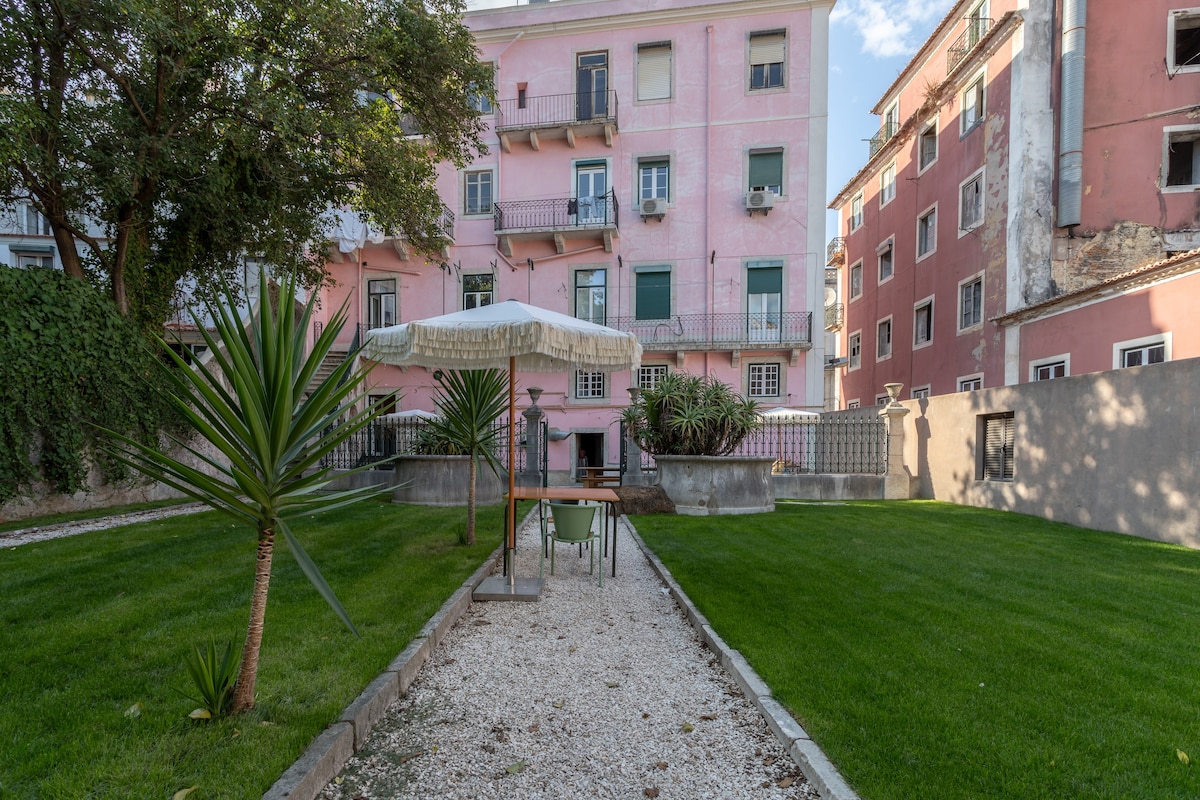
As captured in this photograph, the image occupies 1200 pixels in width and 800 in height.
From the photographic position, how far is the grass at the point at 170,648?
232 centimetres

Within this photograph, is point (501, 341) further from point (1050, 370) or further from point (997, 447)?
point (1050, 370)

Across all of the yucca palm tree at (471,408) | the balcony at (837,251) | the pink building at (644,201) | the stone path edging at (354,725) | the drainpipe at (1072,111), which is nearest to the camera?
the stone path edging at (354,725)

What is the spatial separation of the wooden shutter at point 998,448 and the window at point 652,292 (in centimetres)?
1006

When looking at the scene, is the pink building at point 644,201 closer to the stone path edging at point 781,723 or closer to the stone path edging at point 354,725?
the stone path edging at point 781,723

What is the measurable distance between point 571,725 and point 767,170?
62.4 feet

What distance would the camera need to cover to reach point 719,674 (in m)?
3.64

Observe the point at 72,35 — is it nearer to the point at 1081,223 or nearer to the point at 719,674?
the point at 719,674

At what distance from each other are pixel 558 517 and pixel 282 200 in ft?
29.6

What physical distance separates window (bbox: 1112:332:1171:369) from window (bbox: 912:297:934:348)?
749 centimetres

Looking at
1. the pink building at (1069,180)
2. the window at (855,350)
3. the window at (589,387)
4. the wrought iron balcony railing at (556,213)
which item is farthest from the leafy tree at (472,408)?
the window at (855,350)

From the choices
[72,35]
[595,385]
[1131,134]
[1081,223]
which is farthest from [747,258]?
[72,35]

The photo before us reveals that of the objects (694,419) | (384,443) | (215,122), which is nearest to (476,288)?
(384,443)

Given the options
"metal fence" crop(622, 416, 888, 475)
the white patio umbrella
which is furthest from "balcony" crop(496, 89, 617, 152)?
the white patio umbrella

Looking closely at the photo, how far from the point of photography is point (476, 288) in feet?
65.7
